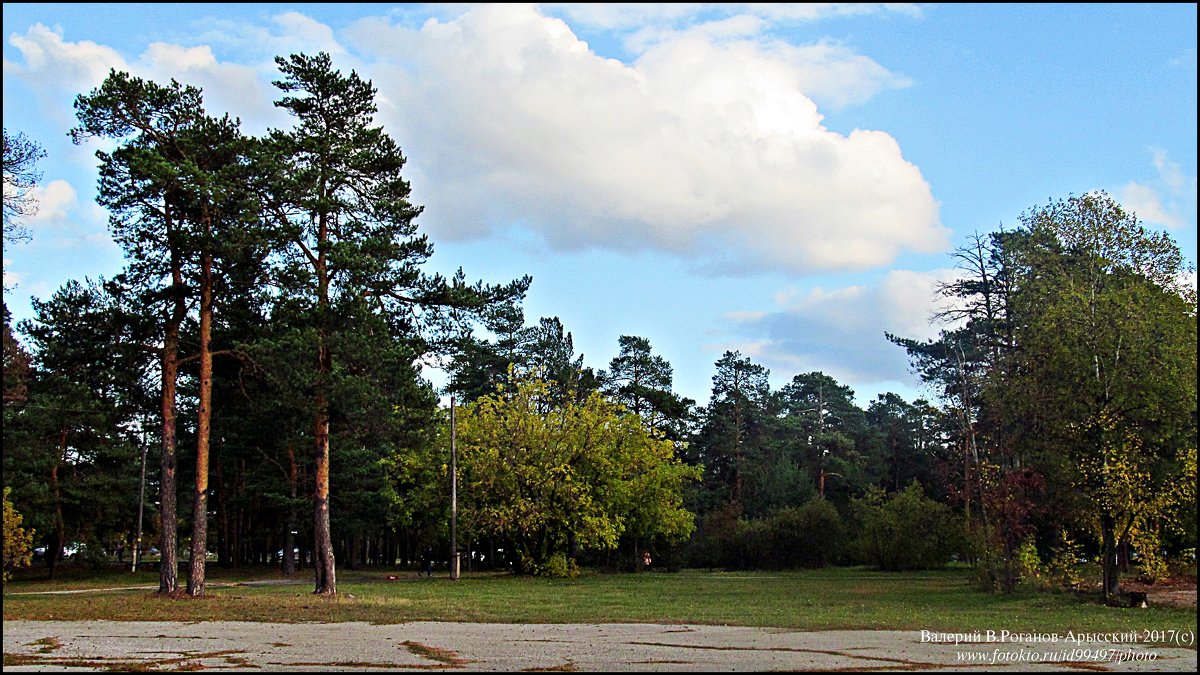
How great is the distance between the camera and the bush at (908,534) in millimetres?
47594

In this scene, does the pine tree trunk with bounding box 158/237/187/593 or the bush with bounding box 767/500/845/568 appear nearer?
the pine tree trunk with bounding box 158/237/187/593

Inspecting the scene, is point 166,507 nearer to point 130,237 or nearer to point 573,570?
point 130,237

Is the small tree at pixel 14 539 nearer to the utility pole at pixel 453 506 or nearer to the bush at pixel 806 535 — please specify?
the utility pole at pixel 453 506

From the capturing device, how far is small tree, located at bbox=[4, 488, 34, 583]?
35812 millimetres

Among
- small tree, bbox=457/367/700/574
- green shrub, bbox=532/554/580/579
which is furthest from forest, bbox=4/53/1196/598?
green shrub, bbox=532/554/580/579

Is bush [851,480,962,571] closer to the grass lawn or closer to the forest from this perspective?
the forest

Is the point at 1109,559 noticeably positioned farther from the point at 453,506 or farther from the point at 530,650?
the point at 453,506

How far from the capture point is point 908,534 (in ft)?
160

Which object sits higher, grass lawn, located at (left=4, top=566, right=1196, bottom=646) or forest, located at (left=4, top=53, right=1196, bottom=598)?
forest, located at (left=4, top=53, right=1196, bottom=598)

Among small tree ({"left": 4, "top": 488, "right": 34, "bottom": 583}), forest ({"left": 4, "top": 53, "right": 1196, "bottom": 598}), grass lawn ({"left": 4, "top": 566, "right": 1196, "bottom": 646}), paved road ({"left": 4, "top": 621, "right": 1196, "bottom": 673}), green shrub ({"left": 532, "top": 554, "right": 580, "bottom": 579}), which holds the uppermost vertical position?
forest ({"left": 4, "top": 53, "right": 1196, "bottom": 598})

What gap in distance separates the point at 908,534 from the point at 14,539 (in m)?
39.5

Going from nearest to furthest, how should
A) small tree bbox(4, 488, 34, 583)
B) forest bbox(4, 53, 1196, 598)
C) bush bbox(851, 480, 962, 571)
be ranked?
1. forest bbox(4, 53, 1196, 598)
2. small tree bbox(4, 488, 34, 583)
3. bush bbox(851, 480, 962, 571)

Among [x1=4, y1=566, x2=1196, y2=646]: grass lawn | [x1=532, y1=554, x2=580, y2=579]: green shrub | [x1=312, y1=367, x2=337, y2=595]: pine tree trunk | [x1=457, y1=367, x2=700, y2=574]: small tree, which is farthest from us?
[x1=532, y1=554, x2=580, y2=579]: green shrub

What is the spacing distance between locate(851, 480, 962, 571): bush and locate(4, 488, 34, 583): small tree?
126 ft
